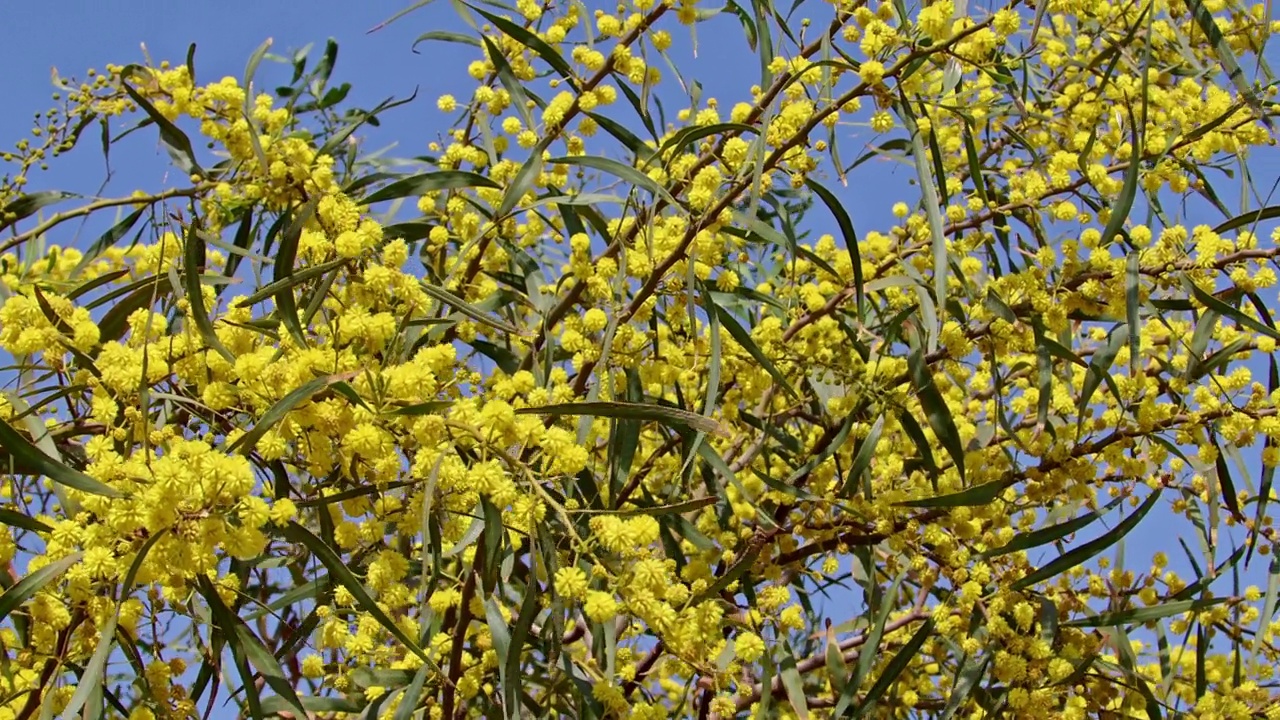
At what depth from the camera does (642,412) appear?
143 cm

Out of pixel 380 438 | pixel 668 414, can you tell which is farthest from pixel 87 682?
pixel 668 414

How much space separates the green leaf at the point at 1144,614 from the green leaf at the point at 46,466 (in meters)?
1.58

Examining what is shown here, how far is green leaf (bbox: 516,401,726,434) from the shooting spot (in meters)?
1.40

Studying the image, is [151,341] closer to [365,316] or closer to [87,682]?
[365,316]

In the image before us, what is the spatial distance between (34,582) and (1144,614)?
1.74m

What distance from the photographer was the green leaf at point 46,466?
129 cm

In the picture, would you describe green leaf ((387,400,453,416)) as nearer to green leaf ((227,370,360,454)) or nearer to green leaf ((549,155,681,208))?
green leaf ((227,370,360,454))

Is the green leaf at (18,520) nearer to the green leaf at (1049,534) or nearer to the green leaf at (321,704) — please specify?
the green leaf at (321,704)

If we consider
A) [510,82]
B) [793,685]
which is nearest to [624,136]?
[510,82]

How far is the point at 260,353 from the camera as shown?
5.21 feet

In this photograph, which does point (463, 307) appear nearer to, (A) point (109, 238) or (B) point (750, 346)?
(B) point (750, 346)

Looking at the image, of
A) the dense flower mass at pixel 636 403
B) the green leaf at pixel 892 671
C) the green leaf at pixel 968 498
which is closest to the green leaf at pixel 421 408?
the dense flower mass at pixel 636 403

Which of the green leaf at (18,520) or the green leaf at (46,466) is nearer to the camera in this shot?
the green leaf at (46,466)

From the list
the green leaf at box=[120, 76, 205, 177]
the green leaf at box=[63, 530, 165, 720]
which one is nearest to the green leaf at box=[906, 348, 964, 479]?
the green leaf at box=[63, 530, 165, 720]
